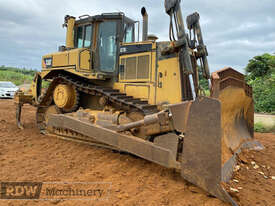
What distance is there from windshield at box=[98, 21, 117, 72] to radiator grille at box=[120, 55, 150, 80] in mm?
348

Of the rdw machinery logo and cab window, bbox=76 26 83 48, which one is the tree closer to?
cab window, bbox=76 26 83 48

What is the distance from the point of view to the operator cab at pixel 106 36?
5.21 m

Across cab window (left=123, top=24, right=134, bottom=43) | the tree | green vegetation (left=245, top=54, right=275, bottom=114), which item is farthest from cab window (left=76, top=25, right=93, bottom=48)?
the tree

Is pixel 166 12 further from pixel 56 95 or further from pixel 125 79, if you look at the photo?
pixel 56 95

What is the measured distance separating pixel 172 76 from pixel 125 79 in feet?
4.17

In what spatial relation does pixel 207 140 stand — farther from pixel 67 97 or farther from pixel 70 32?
pixel 70 32

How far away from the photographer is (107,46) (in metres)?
5.34

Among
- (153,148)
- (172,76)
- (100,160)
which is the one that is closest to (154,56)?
(172,76)

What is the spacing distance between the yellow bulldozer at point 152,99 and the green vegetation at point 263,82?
8912 mm

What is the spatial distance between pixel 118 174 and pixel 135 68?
2.39 meters

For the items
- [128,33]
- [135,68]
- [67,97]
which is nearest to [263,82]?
[128,33]

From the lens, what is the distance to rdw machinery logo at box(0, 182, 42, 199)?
9.61ft

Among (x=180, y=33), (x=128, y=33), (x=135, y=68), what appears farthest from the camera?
(x=128, y=33)

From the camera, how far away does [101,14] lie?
17.4 ft
